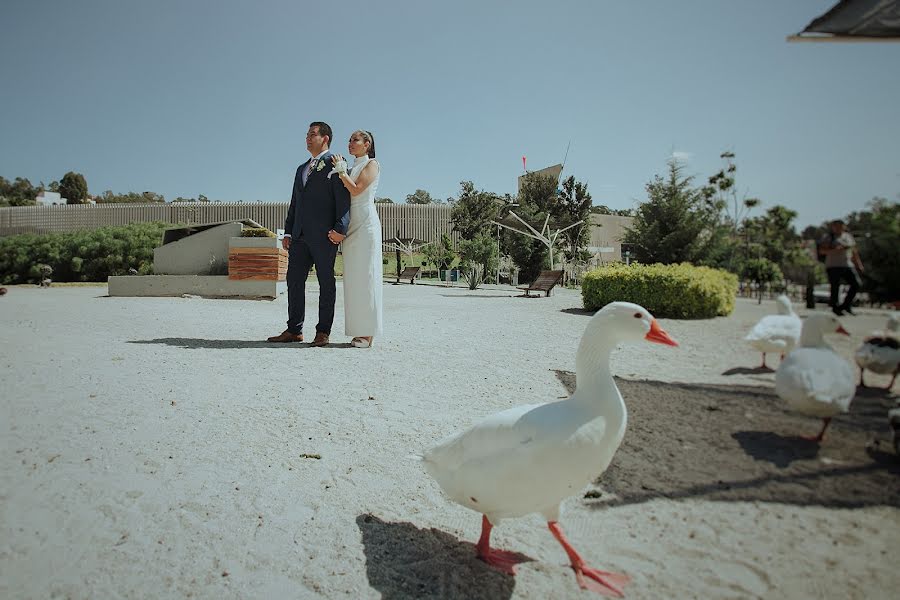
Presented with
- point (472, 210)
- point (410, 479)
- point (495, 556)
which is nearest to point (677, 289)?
point (495, 556)

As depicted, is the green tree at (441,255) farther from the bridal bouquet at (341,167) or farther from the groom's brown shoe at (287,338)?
the bridal bouquet at (341,167)

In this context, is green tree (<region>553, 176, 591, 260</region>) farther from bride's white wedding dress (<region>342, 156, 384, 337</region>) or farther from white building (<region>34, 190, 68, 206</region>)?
white building (<region>34, 190, 68, 206</region>)

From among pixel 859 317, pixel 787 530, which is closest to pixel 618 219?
pixel 859 317

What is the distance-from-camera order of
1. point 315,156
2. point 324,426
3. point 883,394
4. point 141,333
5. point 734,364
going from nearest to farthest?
point 883,394
point 734,364
point 324,426
point 315,156
point 141,333

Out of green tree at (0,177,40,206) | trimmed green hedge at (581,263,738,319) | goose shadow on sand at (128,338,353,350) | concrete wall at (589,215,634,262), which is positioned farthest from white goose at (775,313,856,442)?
green tree at (0,177,40,206)

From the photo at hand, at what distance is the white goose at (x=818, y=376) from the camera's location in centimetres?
92

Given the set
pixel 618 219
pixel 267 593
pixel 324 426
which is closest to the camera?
pixel 618 219

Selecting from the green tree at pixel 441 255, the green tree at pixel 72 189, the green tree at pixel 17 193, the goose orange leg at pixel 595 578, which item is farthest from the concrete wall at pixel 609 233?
the green tree at pixel 72 189

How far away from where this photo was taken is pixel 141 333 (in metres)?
6.82

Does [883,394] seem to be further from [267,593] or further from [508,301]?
[508,301]

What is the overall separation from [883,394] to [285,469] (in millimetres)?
2508

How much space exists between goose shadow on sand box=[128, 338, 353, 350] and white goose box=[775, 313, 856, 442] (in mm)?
5252

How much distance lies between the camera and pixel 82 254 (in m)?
21.5

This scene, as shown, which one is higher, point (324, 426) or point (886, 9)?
point (886, 9)
